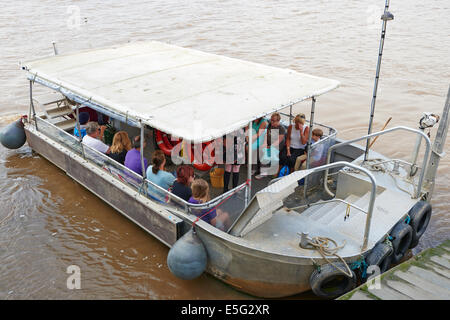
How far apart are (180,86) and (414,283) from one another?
13.1 ft

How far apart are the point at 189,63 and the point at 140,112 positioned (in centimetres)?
218

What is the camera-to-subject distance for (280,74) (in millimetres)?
6582

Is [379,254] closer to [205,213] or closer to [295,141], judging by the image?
[205,213]

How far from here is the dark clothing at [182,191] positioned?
5.57m

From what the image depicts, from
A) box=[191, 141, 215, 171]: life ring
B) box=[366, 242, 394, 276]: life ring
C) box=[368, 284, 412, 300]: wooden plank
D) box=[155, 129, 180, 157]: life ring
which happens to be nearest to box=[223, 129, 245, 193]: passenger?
box=[191, 141, 215, 171]: life ring

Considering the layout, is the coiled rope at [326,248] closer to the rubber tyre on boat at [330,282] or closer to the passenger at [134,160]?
the rubber tyre on boat at [330,282]

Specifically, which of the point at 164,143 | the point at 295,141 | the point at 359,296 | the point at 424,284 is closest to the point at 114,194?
the point at 164,143

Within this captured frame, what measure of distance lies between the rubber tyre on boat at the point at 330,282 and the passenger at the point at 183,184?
1.91 meters

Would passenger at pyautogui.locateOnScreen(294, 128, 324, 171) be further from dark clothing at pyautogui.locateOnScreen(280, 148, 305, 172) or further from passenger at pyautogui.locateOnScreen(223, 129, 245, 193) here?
passenger at pyautogui.locateOnScreen(223, 129, 245, 193)

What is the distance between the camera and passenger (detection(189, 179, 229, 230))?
5.28m

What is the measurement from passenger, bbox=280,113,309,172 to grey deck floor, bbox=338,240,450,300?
8.08ft

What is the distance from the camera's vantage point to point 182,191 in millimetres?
5566
